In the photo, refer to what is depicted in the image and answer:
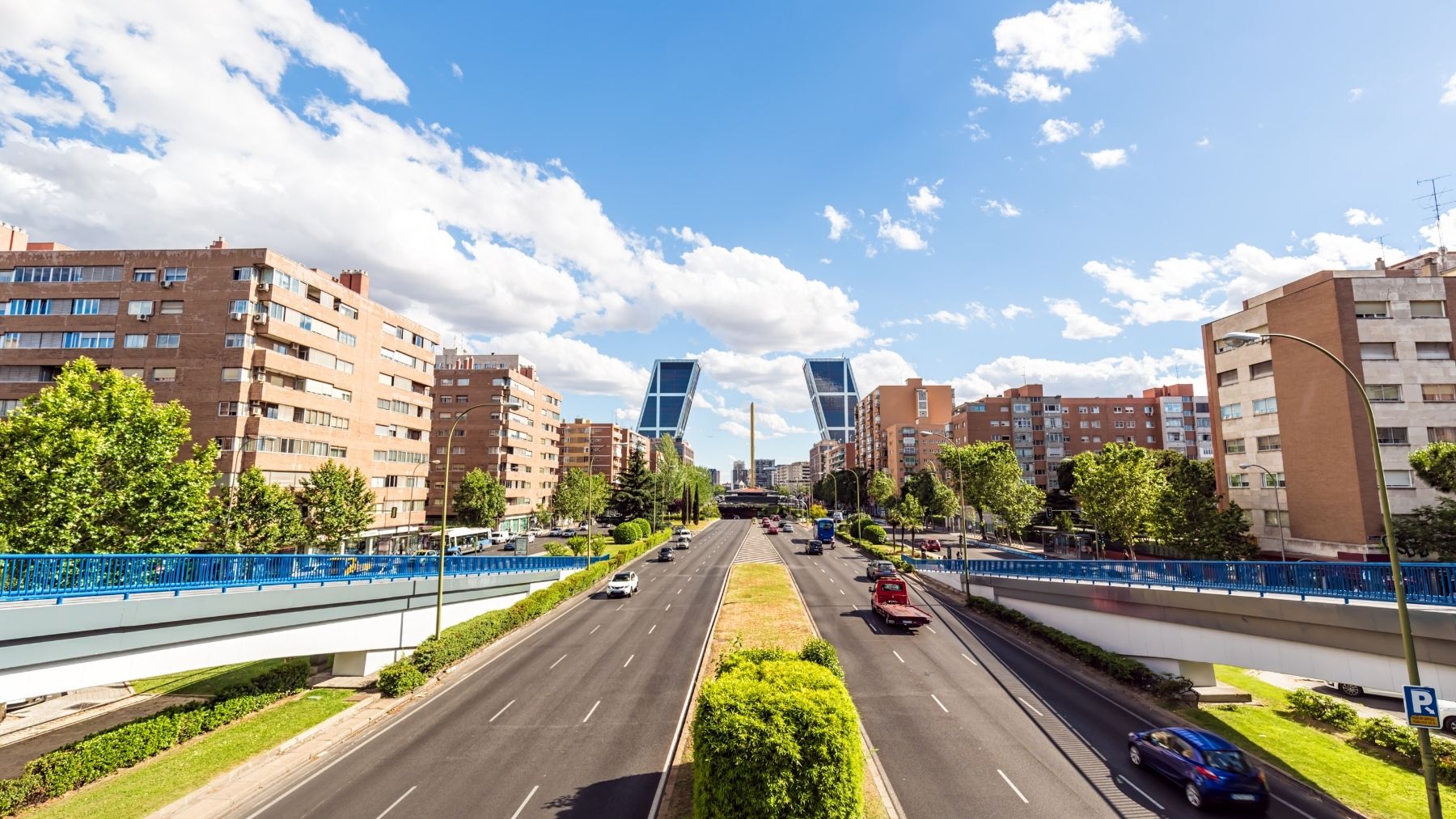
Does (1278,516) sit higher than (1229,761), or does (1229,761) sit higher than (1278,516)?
(1278,516)

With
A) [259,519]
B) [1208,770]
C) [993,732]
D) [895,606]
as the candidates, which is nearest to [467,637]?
[259,519]

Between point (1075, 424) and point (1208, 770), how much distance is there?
105 m

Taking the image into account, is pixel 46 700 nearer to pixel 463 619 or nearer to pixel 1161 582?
pixel 463 619

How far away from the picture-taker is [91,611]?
1449 centimetres

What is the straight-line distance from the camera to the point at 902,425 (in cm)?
13775

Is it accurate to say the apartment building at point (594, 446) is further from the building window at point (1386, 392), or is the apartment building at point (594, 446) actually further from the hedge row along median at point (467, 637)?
the building window at point (1386, 392)

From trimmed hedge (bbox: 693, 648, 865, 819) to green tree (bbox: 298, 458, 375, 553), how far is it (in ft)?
136

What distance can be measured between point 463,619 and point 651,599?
1319cm

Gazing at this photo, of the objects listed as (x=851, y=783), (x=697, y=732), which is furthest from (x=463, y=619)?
(x=851, y=783)

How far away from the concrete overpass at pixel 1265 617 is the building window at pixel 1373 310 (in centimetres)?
3366

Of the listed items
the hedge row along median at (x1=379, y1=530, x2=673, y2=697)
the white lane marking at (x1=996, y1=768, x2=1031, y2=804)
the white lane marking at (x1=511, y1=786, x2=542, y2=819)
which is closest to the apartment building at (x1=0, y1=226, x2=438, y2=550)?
the hedge row along median at (x1=379, y1=530, x2=673, y2=697)

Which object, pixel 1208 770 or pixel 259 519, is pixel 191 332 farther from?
pixel 1208 770

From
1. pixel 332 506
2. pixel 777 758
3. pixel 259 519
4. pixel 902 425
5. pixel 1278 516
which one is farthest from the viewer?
pixel 902 425

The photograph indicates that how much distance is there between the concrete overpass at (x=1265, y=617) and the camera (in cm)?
1586
